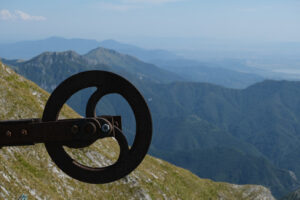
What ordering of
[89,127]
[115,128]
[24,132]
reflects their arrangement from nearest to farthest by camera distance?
1. [24,132]
2. [89,127]
3. [115,128]

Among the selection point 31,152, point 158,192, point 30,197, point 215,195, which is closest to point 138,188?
point 158,192

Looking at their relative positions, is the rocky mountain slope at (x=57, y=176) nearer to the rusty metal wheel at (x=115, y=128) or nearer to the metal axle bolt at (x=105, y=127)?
the rusty metal wheel at (x=115, y=128)

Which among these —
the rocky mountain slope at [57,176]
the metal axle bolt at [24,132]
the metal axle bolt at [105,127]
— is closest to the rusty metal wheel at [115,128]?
the metal axle bolt at [105,127]

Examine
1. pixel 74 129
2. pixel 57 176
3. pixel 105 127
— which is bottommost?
pixel 57 176

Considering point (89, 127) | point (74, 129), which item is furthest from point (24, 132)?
point (89, 127)

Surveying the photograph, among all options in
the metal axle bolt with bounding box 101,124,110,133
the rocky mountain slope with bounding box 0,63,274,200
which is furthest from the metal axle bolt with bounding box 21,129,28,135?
the rocky mountain slope with bounding box 0,63,274,200

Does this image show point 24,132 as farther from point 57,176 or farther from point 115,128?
point 57,176

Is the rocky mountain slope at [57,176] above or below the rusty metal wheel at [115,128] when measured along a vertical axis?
below
